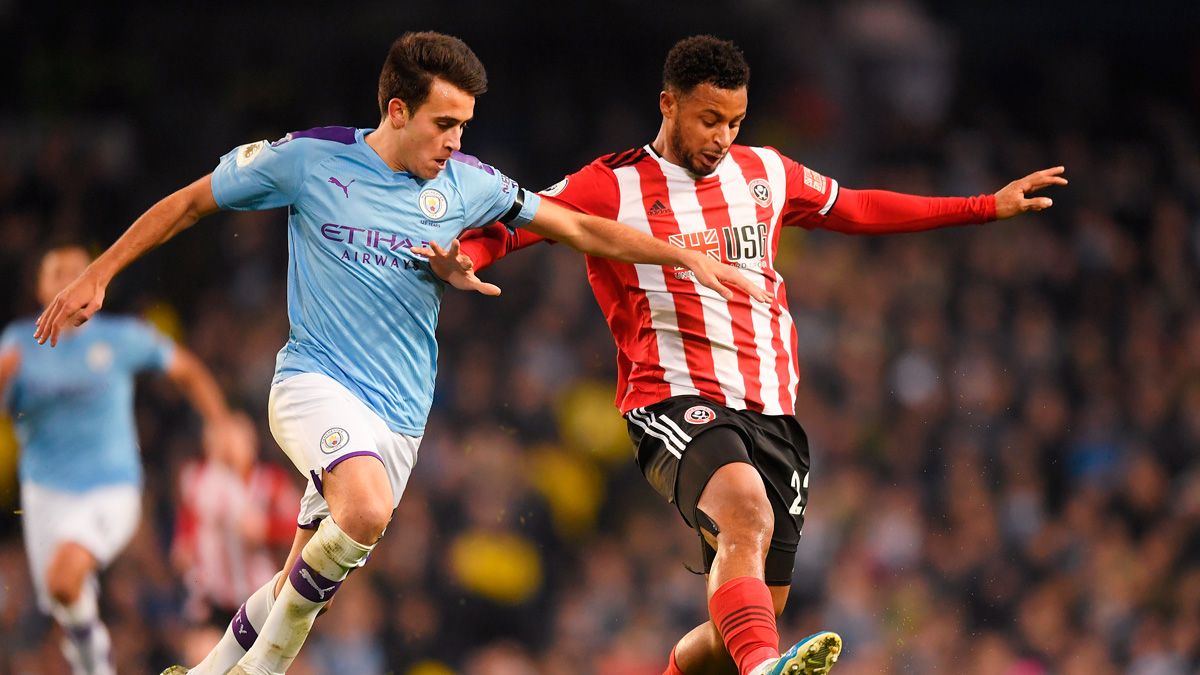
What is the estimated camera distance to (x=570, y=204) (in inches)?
212

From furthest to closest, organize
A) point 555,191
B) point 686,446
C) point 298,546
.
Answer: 1. point 555,191
2. point 298,546
3. point 686,446

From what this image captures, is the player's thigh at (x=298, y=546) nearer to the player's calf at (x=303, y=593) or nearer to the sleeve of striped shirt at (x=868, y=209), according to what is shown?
the player's calf at (x=303, y=593)

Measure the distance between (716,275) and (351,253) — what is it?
1.22 m

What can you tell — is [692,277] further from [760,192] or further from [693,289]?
[760,192]

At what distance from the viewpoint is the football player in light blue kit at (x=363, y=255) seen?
4688mm

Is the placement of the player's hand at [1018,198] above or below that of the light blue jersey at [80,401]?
above

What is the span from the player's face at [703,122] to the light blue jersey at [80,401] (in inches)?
139

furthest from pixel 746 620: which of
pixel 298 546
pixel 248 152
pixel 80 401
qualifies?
pixel 80 401

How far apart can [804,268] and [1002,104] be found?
2973 millimetres

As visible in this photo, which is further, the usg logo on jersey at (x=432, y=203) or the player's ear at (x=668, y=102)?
the player's ear at (x=668, y=102)

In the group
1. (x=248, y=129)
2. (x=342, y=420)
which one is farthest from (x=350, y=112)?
(x=342, y=420)

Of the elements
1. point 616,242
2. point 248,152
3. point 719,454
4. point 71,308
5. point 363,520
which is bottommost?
point 363,520

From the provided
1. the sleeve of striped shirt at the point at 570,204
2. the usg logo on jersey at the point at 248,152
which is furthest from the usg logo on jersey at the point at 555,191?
the usg logo on jersey at the point at 248,152

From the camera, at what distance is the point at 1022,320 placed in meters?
11.5
